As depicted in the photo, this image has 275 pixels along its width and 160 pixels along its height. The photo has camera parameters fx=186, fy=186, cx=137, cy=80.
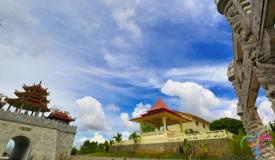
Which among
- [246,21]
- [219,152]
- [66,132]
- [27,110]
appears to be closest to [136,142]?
[66,132]

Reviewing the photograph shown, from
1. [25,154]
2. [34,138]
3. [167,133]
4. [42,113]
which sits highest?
[42,113]

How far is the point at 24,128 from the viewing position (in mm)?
19516

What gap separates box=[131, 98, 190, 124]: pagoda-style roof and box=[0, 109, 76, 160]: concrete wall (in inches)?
416

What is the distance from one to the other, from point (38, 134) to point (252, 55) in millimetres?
22704

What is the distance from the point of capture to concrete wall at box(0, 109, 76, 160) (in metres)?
18.3

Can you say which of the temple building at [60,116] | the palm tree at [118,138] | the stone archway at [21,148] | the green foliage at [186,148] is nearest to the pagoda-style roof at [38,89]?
the temple building at [60,116]

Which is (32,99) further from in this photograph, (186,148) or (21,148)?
(186,148)

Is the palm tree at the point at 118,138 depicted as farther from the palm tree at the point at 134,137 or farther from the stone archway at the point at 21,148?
the stone archway at the point at 21,148

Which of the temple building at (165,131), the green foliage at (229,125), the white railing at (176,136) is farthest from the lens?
the green foliage at (229,125)

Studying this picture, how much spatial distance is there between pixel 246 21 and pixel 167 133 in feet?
68.7

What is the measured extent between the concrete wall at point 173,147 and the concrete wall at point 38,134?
24.5 feet

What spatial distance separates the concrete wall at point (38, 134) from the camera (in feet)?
60.2

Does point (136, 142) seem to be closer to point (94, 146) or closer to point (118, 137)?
point (118, 137)

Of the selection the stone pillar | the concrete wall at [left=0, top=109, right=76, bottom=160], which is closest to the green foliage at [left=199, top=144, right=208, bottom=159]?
the concrete wall at [left=0, top=109, right=76, bottom=160]
